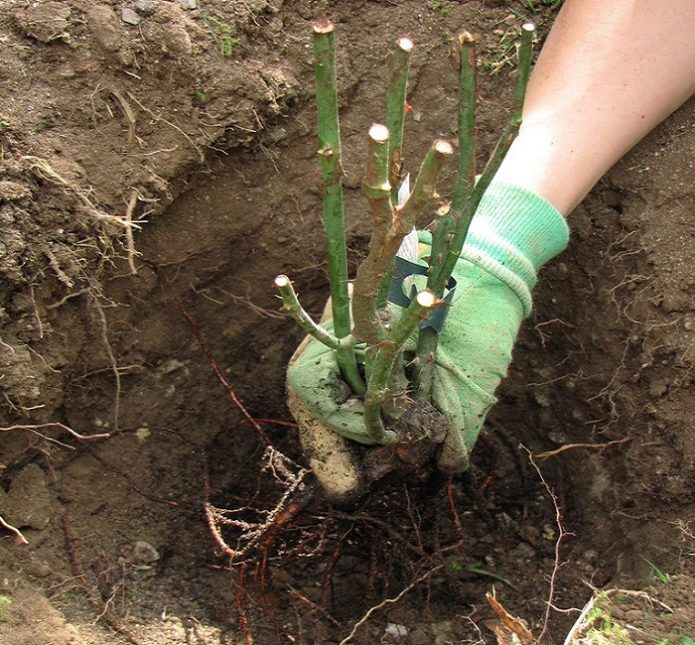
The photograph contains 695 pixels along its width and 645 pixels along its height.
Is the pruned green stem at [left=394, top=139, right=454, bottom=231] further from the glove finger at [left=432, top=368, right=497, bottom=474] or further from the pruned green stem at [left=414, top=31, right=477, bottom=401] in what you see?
the glove finger at [left=432, top=368, right=497, bottom=474]

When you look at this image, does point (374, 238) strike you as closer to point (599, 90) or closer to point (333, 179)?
point (333, 179)

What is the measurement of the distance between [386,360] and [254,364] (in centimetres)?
76

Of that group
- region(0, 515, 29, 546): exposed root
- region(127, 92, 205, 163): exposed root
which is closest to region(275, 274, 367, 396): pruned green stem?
region(127, 92, 205, 163): exposed root

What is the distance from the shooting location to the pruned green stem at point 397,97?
2.66 feet

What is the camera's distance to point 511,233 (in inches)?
52.2

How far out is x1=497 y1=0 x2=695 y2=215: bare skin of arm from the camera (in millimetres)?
1371

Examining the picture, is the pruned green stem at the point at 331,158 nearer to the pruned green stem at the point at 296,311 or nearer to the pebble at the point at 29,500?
the pruned green stem at the point at 296,311

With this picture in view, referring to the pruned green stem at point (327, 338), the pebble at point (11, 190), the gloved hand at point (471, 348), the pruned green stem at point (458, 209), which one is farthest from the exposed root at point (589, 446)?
the pebble at point (11, 190)

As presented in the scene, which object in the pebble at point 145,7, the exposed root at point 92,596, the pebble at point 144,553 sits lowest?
the pebble at point 144,553

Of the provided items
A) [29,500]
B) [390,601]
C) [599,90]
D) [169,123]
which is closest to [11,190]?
[169,123]

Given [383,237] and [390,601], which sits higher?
[383,237]

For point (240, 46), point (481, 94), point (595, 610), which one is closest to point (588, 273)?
point (481, 94)

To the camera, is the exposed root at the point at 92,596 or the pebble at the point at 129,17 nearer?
the exposed root at the point at 92,596

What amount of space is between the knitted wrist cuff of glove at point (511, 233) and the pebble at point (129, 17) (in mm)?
636
